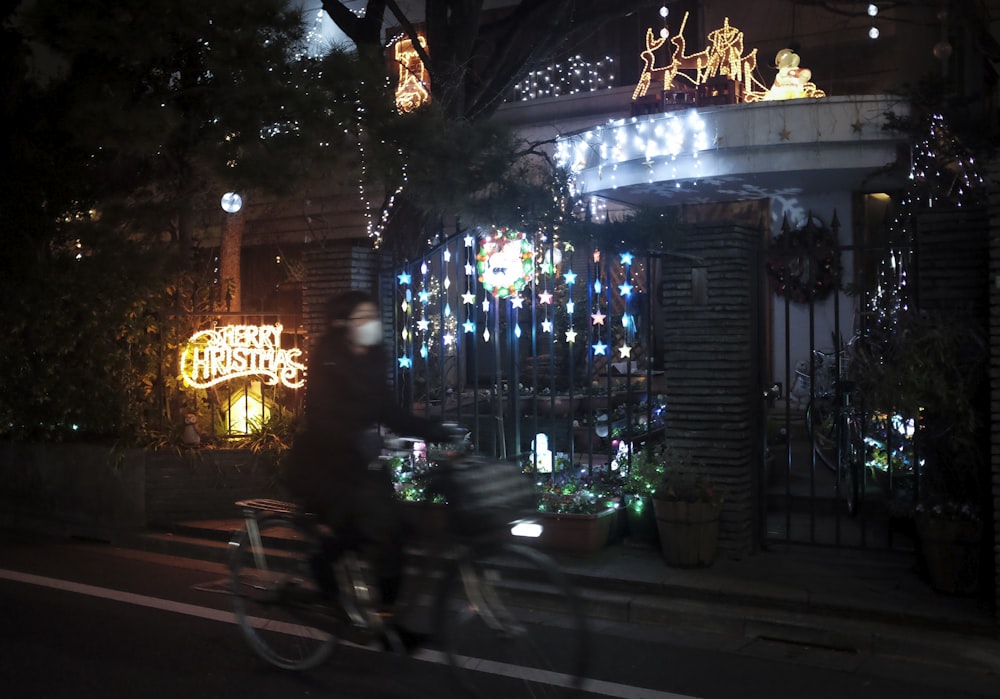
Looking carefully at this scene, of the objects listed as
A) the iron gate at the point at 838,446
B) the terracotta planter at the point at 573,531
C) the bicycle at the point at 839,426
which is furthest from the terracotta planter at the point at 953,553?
the terracotta planter at the point at 573,531

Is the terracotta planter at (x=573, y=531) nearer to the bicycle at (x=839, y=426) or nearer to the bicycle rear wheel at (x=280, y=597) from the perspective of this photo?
the bicycle at (x=839, y=426)

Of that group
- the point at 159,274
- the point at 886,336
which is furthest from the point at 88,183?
the point at 886,336

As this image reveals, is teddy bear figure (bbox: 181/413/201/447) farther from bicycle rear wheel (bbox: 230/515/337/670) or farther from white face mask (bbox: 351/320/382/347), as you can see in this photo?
white face mask (bbox: 351/320/382/347)

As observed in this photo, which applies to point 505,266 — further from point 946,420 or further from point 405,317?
point 946,420

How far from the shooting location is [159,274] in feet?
34.7

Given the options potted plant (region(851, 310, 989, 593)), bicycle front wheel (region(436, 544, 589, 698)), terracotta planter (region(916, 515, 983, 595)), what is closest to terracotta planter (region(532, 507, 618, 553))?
bicycle front wheel (region(436, 544, 589, 698))

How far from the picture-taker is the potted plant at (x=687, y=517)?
7.77 meters

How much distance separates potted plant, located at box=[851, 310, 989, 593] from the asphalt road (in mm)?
1131

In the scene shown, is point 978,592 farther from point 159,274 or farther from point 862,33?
point 862,33

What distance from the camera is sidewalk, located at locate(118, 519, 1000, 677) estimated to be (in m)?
6.39

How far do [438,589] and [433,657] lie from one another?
1247mm

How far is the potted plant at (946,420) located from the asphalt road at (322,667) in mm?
1131

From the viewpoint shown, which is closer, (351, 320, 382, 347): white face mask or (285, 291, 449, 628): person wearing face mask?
(285, 291, 449, 628): person wearing face mask

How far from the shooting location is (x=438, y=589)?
4973mm
